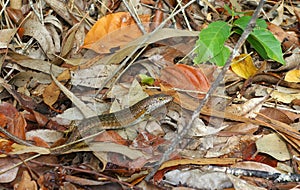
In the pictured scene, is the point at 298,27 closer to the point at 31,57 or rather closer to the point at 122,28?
the point at 122,28

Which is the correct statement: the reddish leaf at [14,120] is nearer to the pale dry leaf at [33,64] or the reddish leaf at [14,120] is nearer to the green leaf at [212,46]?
the pale dry leaf at [33,64]

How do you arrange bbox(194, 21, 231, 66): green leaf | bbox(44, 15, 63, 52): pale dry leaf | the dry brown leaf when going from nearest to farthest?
the dry brown leaf → bbox(194, 21, 231, 66): green leaf → bbox(44, 15, 63, 52): pale dry leaf

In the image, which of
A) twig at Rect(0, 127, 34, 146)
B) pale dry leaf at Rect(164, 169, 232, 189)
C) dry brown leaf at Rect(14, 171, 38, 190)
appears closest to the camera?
dry brown leaf at Rect(14, 171, 38, 190)

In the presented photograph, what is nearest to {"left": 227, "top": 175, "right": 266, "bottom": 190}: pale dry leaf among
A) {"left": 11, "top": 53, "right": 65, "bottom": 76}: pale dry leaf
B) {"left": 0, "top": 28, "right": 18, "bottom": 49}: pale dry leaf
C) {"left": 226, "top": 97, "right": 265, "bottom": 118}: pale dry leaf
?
{"left": 226, "top": 97, "right": 265, "bottom": 118}: pale dry leaf

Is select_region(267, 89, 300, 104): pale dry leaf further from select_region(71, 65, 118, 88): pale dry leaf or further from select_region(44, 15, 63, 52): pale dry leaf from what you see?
select_region(44, 15, 63, 52): pale dry leaf

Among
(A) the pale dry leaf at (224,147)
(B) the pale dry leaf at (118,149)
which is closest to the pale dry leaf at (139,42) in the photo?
(B) the pale dry leaf at (118,149)

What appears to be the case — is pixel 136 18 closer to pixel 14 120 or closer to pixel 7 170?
pixel 14 120

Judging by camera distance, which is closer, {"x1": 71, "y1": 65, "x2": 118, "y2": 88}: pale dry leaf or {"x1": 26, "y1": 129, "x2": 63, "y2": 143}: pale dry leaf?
{"x1": 26, "y1": 129, "x2": 63, "y2": 143}: pale dry leaf
